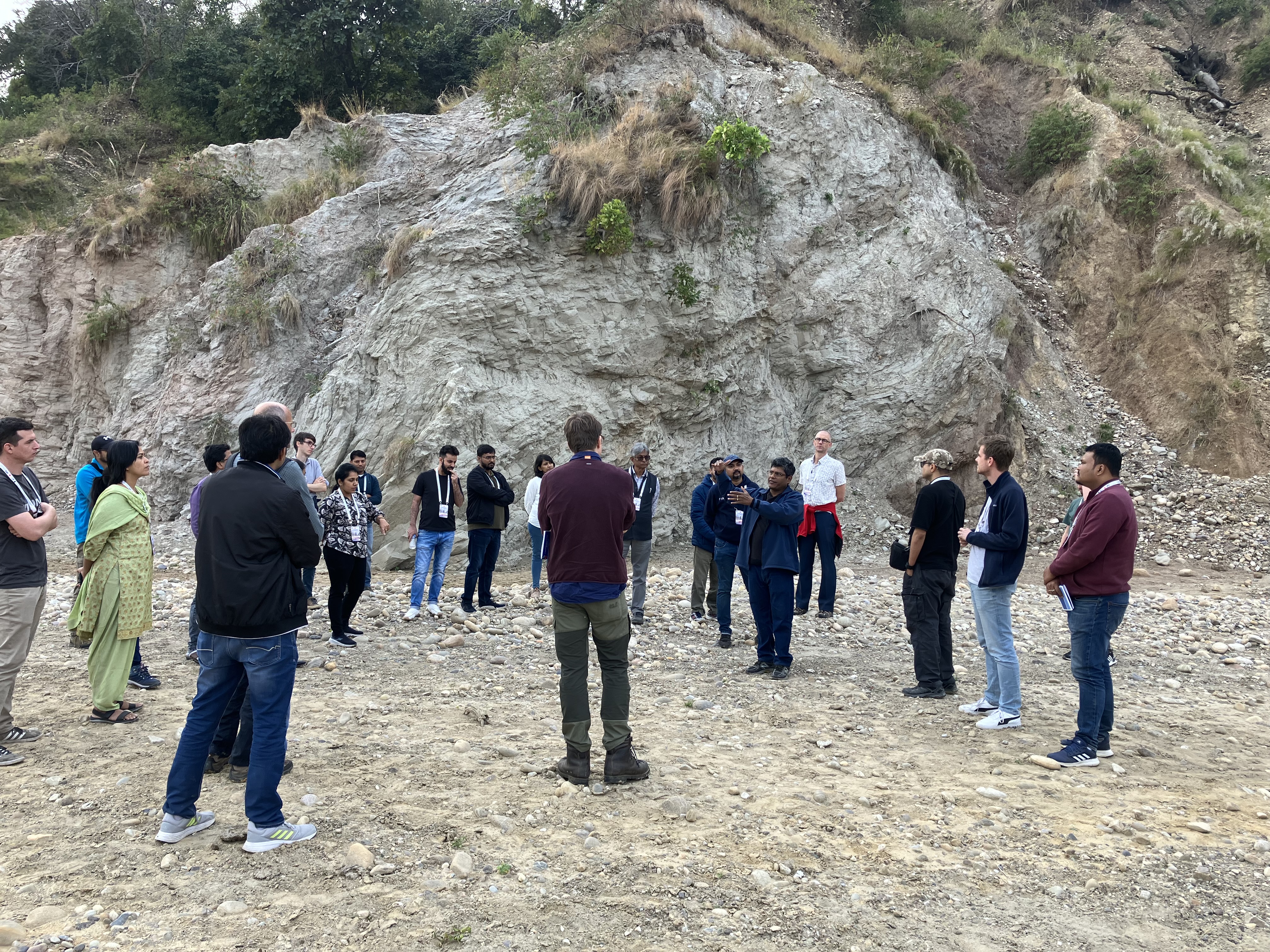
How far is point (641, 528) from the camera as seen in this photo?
30.4 feet

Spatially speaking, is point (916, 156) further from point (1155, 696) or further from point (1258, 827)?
point (1258, 827)

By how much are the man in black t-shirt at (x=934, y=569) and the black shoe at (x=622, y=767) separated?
3.06 metres

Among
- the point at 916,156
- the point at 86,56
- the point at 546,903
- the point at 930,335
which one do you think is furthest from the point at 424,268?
the point at 86,56

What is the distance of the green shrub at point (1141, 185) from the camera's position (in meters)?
17.9

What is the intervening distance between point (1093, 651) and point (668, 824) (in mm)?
3116

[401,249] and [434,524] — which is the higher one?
[401,249]

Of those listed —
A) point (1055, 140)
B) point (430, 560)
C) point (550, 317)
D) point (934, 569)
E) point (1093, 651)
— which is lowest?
point (1093, 651)

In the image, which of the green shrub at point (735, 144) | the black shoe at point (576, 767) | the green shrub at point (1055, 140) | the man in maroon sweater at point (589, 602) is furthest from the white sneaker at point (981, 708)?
the green shrub at point (1055, 140)

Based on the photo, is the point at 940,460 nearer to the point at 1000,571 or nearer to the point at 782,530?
the point at 1000,571

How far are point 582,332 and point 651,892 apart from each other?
11066mm

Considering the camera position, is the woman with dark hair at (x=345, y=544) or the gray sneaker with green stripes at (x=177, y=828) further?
the woman with dark hair at (x=345, y=544)

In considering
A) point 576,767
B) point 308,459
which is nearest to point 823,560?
point 576,767

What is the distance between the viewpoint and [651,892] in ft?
12.3

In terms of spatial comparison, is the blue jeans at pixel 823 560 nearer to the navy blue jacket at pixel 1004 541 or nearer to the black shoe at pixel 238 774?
the navy blue jacket at pixel 1004 541
